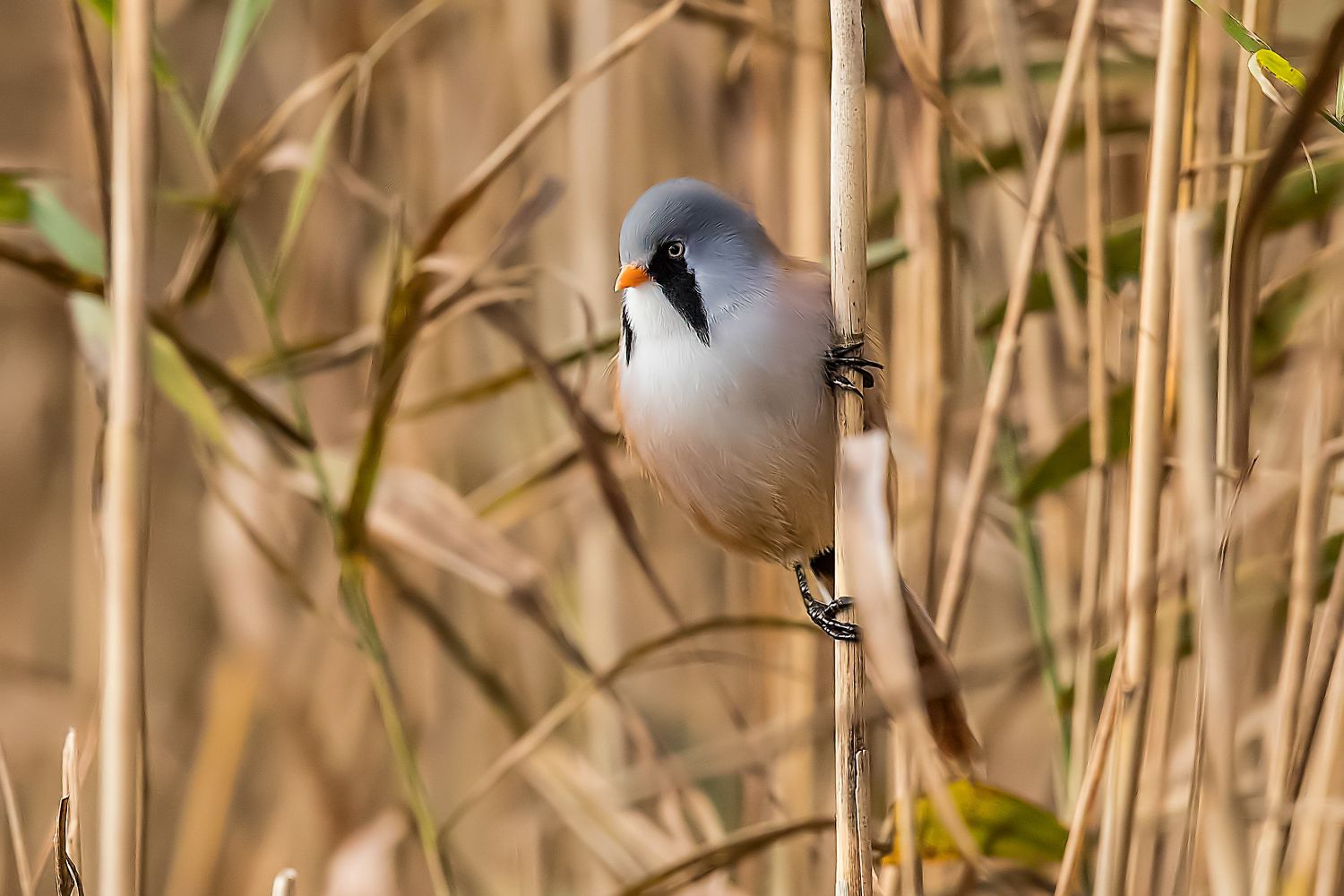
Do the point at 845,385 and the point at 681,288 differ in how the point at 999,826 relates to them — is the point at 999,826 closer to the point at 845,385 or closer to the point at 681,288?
the point at 845,385

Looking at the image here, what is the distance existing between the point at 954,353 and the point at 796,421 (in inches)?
16.5

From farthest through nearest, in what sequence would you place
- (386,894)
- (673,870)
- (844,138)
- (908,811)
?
(386,894), (673,870), (908,811), (844,138)

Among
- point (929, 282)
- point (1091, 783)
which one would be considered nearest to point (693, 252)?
point (929, 282)

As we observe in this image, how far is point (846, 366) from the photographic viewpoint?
105 centimetres

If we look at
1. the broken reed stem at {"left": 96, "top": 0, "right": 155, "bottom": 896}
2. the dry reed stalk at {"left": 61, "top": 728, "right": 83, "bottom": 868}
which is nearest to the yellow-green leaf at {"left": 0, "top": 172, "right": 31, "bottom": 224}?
the broken reed stem at {"left": 96, "top": 0, "right": 155, "bottom": 896}

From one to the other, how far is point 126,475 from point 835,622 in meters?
0.59

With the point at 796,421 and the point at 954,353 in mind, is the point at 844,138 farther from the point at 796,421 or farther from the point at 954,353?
the point at 954,353

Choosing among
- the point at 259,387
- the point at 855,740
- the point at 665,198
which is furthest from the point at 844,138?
the point at 259,387

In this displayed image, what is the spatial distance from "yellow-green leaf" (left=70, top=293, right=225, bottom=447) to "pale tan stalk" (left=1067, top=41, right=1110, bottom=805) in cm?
83

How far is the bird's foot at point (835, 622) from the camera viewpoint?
1.00 meters

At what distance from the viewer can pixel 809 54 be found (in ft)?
4.81

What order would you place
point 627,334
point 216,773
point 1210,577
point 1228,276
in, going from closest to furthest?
1. point 1210,577
2. point 1228,276
3. point 627,334
4. point 216,773

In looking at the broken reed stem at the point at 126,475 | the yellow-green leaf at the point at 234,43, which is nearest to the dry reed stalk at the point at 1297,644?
the broken reed stem at the point at 126,475

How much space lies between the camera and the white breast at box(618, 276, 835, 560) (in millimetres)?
1090
